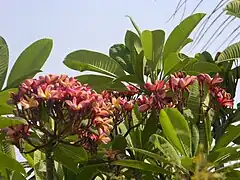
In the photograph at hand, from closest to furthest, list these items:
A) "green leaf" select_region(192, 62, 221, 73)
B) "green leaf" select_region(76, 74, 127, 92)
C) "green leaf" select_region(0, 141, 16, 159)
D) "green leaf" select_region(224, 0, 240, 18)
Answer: "green leaf" select_region(224, 0, 240, 18) < "green leaf" select_region(0, 141, 16, 159) < "green leaf" select_region(192, 62, 221, 73) < "green leaf" select_region(76, 74, 127, 92)

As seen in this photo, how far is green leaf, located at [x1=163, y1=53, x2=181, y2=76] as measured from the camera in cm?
226

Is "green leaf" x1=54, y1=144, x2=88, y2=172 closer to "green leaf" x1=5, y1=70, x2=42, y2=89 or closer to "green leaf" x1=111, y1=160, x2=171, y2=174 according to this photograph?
"green leaf" x1=111, y1=160, x2=171, y2=174

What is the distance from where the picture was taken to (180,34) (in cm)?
237

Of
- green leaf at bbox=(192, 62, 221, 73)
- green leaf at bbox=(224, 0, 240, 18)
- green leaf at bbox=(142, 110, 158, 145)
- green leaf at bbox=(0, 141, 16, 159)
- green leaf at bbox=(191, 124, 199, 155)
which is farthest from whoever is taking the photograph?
green leaf at bbox=(192, 62, 221, 73)

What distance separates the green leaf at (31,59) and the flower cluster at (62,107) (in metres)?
0.47

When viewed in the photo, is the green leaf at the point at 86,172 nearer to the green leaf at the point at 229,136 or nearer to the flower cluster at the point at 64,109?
the flower cluster at the point at 64,109

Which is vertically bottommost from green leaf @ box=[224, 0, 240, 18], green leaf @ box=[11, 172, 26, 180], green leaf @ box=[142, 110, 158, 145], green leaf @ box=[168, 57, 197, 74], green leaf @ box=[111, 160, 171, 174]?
green leaf @ box=[11, 172, 26, 180]

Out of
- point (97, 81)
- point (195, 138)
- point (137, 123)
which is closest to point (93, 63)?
point (97, 81)

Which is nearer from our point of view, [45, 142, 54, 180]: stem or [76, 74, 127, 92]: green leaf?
[45, 142, 54, 180]: stem

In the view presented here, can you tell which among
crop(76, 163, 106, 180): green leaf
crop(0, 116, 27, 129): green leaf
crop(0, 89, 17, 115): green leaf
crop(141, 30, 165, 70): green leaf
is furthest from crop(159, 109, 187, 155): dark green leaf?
crop(141, 30, 165, 70): green leaf

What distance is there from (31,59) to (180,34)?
24.3 inches

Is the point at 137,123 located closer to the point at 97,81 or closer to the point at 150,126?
the point at 150,126

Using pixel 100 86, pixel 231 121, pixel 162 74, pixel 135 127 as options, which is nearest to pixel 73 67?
pixel 100 86

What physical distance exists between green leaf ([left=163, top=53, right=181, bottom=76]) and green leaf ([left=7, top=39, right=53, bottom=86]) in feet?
1.49
